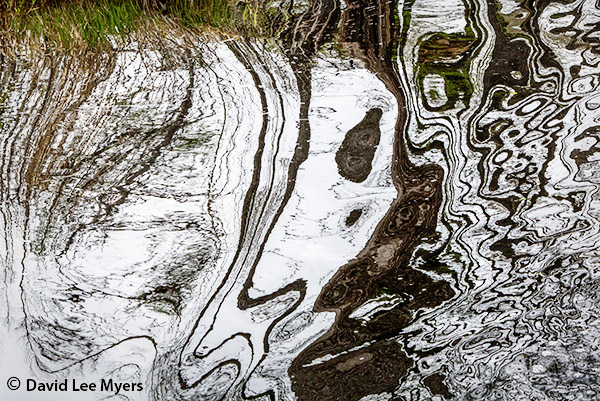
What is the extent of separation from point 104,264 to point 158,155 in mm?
686

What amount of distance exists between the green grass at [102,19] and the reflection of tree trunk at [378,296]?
81.9 inches

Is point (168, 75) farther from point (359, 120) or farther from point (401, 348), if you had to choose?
point (401, 348)

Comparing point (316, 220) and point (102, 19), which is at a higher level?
point (102, 19)

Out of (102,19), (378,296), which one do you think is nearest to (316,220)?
(378,296)

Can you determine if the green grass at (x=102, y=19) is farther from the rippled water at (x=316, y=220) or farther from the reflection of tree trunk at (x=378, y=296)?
the reflection of tree trunk at (x=378, y=296)

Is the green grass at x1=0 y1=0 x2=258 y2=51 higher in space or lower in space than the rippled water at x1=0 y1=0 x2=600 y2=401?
higher

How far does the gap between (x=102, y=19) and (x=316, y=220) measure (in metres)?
2.79

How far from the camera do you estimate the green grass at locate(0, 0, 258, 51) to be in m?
3.89
